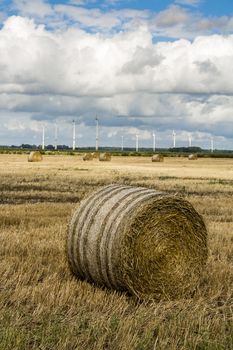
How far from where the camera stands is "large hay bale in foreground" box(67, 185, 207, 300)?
8688mm

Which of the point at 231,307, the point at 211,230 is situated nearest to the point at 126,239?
the point at 231,307

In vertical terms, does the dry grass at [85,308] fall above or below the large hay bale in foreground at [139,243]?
below

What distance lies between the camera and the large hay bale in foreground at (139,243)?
869cm

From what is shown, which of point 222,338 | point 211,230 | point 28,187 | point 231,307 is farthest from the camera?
point 28,187

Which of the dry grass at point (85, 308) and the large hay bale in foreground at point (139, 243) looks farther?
the large hay bale in foreground at point (139, 243)

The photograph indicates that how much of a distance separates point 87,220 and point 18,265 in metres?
1.52

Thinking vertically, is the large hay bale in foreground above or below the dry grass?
above

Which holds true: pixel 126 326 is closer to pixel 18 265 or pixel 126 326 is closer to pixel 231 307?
pixel 231 307

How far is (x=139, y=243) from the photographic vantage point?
29.0 feet

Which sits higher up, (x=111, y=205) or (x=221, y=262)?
(x=111, y=205)

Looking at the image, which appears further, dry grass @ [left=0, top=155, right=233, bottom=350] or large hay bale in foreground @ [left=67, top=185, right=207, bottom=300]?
large hay bale in foreground @ [left=67, top=185, right=207, bottom=300]

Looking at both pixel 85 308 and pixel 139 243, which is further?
pixel 139 243

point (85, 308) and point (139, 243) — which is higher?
point (139, 243)

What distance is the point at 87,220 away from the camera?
9.46 metres
